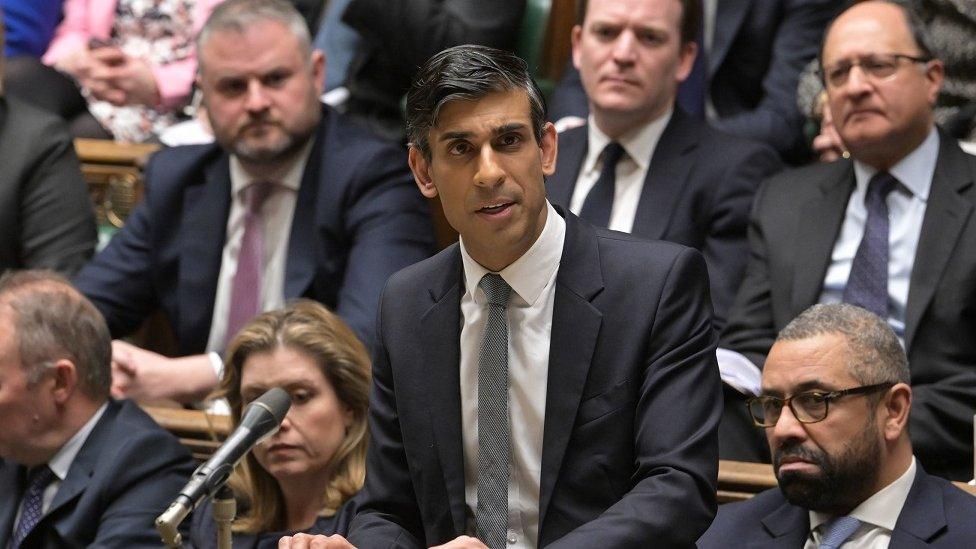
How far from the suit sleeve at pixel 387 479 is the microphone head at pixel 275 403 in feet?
0.50

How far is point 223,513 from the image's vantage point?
5.57 feet

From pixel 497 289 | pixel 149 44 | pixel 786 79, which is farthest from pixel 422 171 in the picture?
pixel 149 44

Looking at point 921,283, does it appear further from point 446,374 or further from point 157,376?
point 157,376

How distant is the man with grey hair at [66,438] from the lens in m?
2.48

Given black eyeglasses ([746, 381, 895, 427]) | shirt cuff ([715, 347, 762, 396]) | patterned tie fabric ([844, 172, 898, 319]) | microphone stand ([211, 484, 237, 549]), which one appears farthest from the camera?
patterned tie fabric ([844, 172, 898, 319])

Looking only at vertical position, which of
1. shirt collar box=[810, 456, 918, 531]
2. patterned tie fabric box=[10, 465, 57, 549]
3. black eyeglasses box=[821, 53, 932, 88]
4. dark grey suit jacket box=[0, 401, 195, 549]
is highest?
black eyeglasses box=[821, 53, 932, 88]

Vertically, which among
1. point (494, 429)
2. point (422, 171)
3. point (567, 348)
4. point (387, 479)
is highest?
point (422, 171)

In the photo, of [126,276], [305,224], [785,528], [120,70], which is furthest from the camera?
[120,70]

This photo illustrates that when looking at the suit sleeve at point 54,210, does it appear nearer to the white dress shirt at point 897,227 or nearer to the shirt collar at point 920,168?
the white dress shirt at point 897,227

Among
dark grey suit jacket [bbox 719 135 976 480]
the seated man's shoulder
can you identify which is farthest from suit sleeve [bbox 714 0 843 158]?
the seated man's shoulder

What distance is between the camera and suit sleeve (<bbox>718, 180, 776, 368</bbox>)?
282 centimetres

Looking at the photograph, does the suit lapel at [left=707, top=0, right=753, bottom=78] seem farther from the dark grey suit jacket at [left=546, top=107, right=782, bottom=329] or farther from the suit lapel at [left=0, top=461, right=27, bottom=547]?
the suit lapel at [left=0, top=461, right=27, bottom=547]

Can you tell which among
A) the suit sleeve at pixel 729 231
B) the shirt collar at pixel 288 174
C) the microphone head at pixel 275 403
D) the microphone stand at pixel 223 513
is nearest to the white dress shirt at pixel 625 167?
the suit sleeve at pixel 729 231

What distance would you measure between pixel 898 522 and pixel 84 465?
4.17 ft
